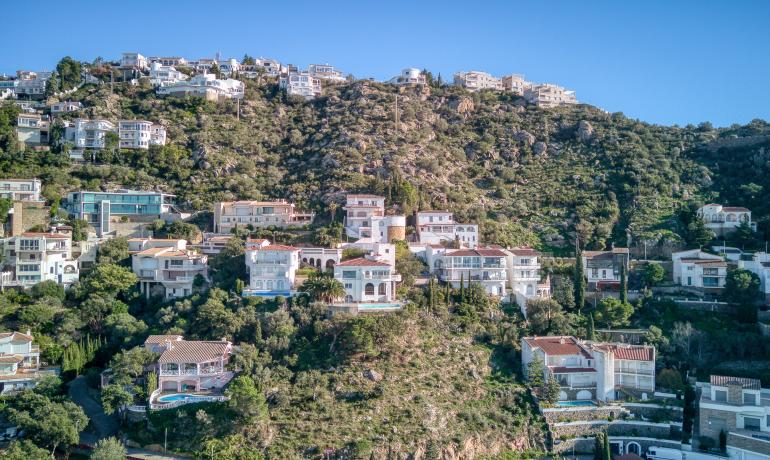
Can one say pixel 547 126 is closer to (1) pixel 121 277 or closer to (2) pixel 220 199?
(2) pixel 220 199

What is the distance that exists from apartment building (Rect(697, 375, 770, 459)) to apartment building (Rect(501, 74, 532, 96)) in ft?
199

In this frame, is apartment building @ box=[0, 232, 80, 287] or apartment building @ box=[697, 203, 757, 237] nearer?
apartment building @ box=[0, 232, 80, 287]

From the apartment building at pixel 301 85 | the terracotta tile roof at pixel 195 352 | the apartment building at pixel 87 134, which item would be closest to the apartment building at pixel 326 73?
the apartment building at pixel 301 85

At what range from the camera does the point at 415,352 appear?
38812 mm

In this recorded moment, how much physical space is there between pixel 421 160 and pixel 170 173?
24090 mm

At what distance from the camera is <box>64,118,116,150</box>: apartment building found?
65250mm

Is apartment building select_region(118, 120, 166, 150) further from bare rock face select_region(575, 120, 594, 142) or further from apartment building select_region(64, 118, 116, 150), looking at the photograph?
bare rock face select_region(575, 120, 594, 142)

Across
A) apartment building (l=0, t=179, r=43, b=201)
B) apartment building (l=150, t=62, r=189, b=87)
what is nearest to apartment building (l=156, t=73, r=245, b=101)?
apartment building (l=150, t=62, r=189, b=87)

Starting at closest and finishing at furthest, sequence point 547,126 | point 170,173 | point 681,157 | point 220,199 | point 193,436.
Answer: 1. point 193,436
2. point 220,199
3. point 170,173
4. point 681,157
5. point 547,126

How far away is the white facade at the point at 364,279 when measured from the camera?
43.2m

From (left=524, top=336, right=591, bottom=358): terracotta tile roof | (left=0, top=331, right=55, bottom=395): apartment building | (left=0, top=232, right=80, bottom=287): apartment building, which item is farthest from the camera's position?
(left=0, top=232, right=80, bottom=287): apartment building

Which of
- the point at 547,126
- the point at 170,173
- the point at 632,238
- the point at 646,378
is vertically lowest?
the point at 646,378

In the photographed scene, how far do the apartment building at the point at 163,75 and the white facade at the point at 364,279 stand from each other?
50148mm

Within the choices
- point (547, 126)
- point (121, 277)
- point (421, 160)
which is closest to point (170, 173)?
point (121, 277)
